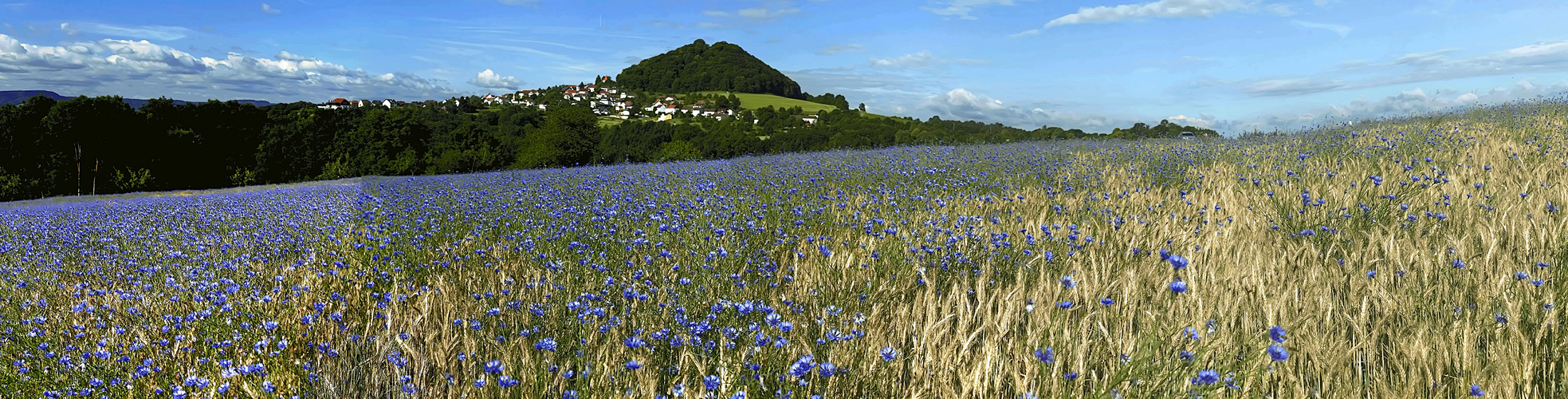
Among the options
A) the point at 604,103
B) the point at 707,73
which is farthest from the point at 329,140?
the point at 707,73

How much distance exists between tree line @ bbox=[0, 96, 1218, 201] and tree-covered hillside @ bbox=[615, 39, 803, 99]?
40216mm

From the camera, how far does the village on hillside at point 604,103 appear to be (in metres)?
67.2

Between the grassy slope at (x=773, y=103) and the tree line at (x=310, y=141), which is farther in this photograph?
the grassy slope at (x=773, y=103)

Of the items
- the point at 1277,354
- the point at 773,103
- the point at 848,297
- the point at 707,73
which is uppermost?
the point at 707,73

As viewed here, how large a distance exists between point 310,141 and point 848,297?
49282 mm

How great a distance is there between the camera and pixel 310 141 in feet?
144

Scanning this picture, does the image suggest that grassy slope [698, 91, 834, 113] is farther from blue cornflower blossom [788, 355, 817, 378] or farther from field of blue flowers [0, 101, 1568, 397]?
blue cornflower blossom [788, 355, 817, 378]

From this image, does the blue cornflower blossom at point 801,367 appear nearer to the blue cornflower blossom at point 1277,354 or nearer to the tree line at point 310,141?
the blue cornflower blossom at point 1277,354

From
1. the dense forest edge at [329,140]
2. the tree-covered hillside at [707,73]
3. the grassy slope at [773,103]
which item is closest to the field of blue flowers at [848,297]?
the dense forest edge at [329,140]

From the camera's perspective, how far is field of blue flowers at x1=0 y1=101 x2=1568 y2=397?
6.64 ft

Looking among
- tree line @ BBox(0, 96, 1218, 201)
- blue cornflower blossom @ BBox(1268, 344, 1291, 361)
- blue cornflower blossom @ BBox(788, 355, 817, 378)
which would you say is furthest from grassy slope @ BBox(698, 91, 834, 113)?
blue cornflower blossom @ BBox(1268, 344, 1291, 361)

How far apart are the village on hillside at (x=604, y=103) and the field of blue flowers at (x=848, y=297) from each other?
43.2m

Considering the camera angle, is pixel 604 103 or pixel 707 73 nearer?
pixel 604 103

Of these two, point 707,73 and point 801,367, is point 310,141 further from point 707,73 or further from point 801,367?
point 707,73
